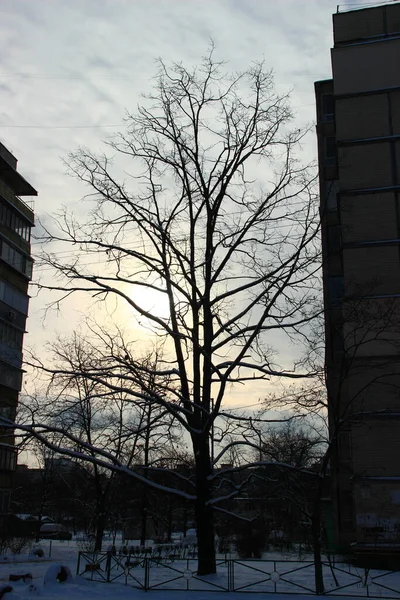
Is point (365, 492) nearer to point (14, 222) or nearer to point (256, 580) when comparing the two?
point (256, 580)

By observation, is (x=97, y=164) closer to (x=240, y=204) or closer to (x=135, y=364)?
(x=240, y=204)

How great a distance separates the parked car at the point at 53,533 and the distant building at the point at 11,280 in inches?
1167

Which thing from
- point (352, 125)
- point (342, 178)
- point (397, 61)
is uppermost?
point (397, 61)

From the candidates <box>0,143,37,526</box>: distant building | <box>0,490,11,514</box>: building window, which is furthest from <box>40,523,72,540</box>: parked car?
<box>0,143,37,526</box>: distant building

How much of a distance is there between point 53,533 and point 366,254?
57849mm

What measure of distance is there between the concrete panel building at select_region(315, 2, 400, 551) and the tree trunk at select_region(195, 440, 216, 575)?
31.3ft

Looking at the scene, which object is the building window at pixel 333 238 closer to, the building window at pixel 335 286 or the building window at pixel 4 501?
the building window at pixel 335 286

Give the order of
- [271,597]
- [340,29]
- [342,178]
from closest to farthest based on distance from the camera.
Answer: [271,597]
[342,178]
[340,29]

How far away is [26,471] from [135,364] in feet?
328

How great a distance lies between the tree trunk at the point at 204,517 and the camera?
742 inches

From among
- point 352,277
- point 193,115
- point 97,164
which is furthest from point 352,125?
point 97,164

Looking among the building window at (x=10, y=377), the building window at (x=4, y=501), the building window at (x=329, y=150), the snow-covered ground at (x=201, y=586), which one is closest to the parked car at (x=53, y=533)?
the building window at (x=4, y=501)

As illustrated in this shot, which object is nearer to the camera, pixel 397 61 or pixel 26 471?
pixel 397 61

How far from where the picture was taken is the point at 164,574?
67.9ft
